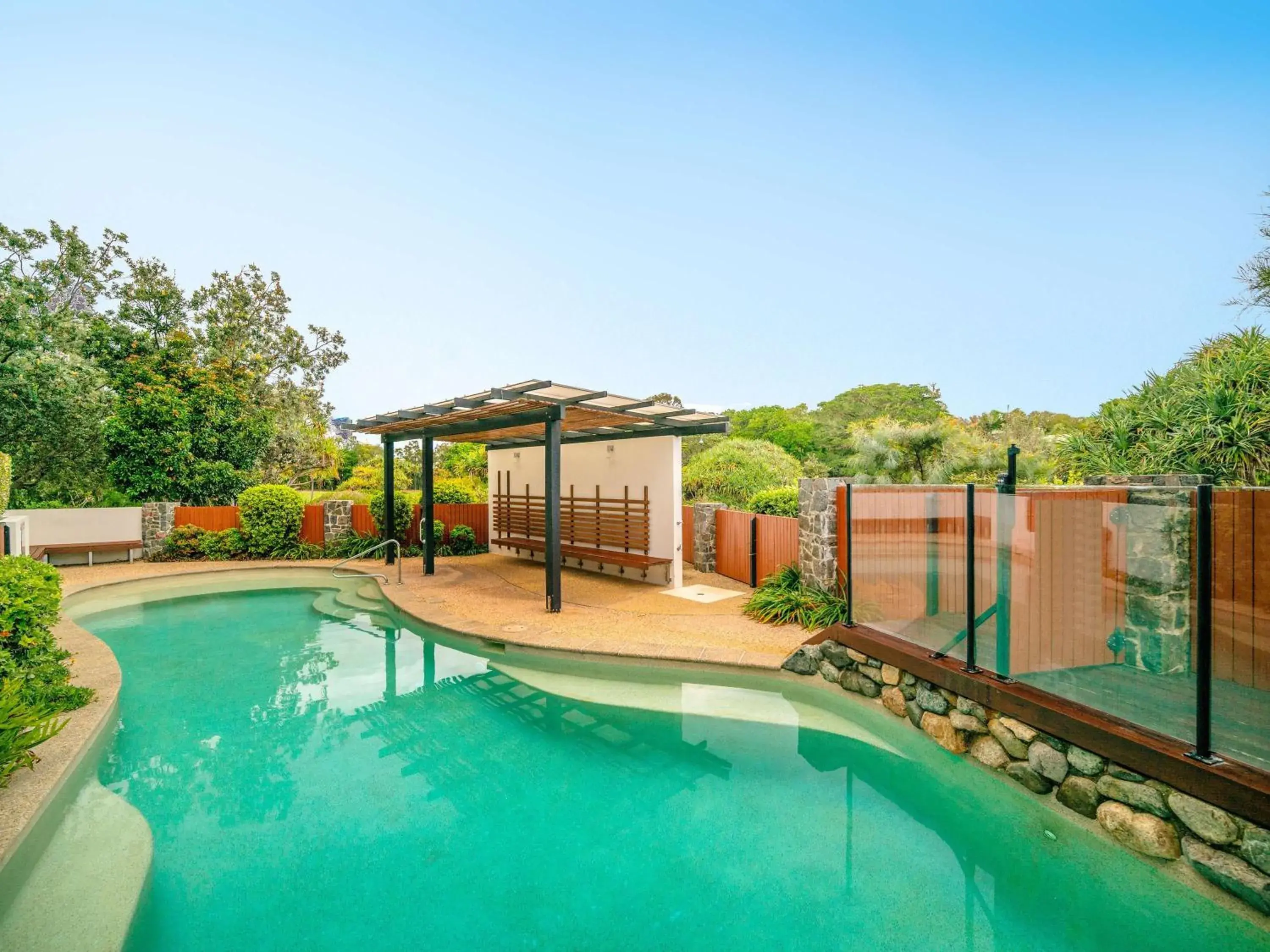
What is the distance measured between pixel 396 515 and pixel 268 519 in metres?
2.70

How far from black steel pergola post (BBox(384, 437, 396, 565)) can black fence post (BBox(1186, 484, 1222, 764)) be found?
1113 centimetres

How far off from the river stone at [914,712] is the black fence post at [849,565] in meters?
0.92

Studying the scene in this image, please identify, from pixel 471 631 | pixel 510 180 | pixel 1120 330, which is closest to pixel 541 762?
pixel 471 631

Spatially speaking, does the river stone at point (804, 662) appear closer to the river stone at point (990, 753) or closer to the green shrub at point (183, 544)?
the river stone at point (990, 753)

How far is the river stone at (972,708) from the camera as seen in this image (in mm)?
4191

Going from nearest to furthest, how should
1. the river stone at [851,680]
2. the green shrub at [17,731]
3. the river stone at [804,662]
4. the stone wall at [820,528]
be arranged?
the green shrub at [17,731]
the river stone at [851,680]
the river stone at [804,662]
the stone wall at [820,528]

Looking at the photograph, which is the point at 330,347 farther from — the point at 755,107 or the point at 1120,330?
the point at 1120,330

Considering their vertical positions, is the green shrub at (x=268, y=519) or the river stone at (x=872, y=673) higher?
the green shrub at (x=268, y=519)

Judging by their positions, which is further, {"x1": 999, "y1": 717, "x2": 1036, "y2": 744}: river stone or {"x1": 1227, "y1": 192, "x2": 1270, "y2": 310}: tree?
{"x1": 1227, "y1": 192, "x2": 1270, "y2": 310}: tree

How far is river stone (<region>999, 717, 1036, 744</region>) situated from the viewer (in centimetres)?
380

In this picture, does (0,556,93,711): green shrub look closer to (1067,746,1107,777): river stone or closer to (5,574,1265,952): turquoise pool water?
(5,574,1265,952): turquoise pool water

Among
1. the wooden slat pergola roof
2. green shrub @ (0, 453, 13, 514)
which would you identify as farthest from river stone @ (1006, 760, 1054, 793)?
green shrub @ (0, 453, 13, 514)

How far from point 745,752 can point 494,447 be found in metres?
9.70

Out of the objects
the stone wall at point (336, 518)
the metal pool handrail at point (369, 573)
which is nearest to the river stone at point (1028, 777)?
the metal pool handrail at point (369, 573)
